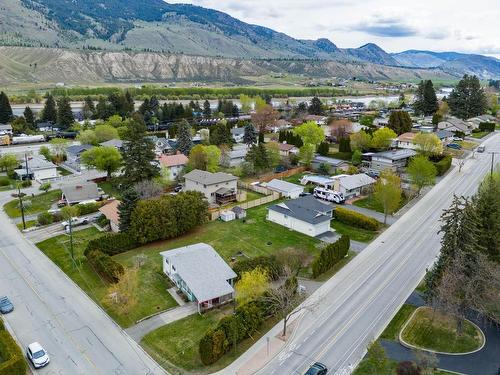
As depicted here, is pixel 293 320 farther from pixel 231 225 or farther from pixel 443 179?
pixel 443 179

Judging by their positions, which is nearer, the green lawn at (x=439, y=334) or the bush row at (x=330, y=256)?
the green lawn at (x=439, y=334)

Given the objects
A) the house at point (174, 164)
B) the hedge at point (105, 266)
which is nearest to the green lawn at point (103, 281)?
the hedge at point (105, 266)

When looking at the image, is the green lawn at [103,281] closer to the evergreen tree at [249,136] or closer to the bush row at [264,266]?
the bush row at [264,266]

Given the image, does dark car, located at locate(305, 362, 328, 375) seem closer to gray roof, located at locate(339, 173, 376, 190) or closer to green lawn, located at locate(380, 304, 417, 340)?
green lawn, located at locate(380, 304, 417, 340)

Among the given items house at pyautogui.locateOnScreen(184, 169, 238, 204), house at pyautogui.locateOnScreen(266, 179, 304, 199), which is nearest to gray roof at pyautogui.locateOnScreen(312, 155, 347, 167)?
house at pyautogui.locateOnScreen(266, 179, 304, 199)

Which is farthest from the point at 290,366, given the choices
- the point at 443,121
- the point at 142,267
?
the point at 443,121

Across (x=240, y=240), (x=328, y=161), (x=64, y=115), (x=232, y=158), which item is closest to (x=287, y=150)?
(x=328, y=161)

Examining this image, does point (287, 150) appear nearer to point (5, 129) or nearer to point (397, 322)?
point (397, 322)

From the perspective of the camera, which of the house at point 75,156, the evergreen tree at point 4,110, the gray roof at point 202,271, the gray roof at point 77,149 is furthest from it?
the evergreen tree at point 4,110
